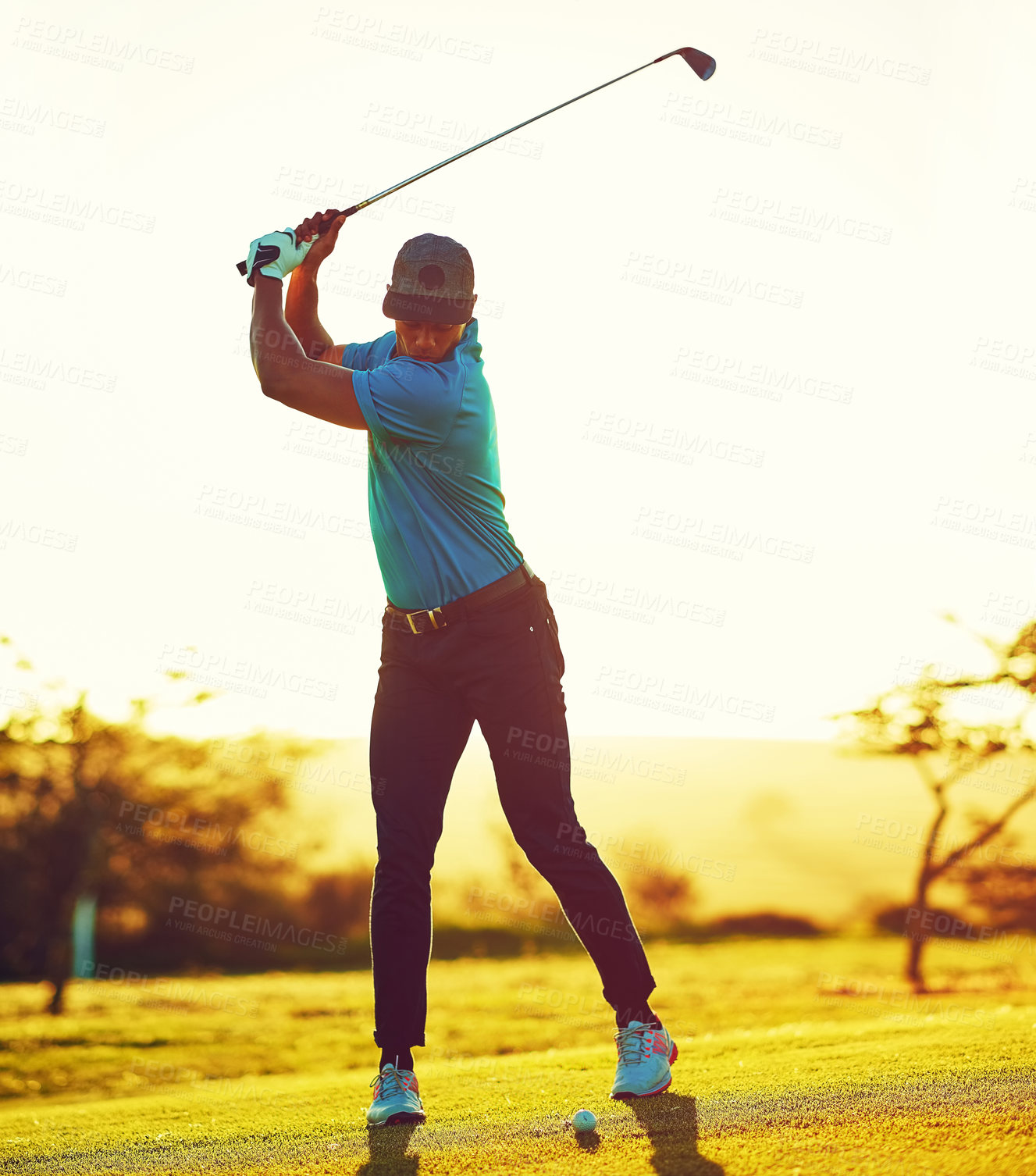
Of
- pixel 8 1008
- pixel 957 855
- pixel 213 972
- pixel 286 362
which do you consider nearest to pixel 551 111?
pixel 286 362

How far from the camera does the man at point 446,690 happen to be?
10.9 feet

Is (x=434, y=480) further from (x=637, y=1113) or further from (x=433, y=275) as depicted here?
(x=637, y=1113)

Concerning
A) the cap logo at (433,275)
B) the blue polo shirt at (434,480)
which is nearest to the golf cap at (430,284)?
the cap logo at (433,275)

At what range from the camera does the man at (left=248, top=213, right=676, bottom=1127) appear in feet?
10.9

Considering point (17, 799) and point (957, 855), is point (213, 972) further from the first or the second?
point (957, 855)

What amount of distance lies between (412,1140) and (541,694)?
1309 mm

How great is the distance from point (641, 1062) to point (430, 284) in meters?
2.50

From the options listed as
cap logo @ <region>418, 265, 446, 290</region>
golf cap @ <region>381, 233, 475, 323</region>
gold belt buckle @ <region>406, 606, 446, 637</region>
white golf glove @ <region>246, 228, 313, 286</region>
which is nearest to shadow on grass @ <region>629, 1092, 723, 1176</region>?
gold belt buckle @ <region>406, 606, 446, 637</region>

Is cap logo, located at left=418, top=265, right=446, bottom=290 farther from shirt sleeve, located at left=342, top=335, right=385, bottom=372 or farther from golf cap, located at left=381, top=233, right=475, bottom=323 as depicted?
shirt sleeve, located at left=342, top=335, right=385, bottom=372

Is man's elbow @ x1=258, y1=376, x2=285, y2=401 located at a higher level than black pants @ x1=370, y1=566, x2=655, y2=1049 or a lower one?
higher

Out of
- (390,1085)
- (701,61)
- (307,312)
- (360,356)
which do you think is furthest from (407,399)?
(701,61)

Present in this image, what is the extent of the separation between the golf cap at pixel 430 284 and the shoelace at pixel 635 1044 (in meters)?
2.29

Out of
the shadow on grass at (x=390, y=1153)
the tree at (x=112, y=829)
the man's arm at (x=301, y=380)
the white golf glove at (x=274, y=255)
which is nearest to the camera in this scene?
the shadow on grass at (x=390, y=1153)

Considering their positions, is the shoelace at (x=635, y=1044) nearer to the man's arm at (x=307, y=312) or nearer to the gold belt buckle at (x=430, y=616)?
the gold belt buckle at (x=430, y=616)
